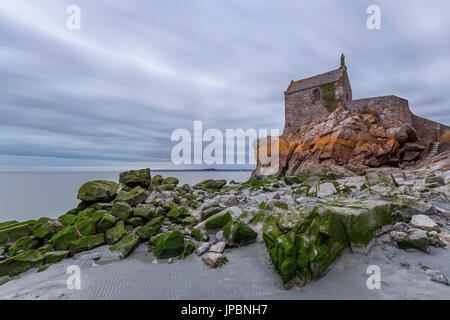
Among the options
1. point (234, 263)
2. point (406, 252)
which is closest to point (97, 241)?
point (234, 263)

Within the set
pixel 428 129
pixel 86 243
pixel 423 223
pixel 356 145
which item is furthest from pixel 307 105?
pixel 86 243

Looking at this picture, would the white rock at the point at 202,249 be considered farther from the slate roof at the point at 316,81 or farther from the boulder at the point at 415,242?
the slate roof at the point at 316,81

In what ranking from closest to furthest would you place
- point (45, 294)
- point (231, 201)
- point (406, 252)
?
point (45, 294)
point (406, 252)
point (231, 201)

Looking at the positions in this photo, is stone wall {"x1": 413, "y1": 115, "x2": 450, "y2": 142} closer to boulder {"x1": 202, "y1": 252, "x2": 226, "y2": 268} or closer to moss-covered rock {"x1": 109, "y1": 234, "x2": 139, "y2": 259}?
boulder {"x1": 202, "y1": 252, "x2": 226, "y2": 268}

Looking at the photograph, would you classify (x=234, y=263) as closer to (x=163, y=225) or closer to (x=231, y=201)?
(x=163, y=225)

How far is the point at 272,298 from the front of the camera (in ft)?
8.75

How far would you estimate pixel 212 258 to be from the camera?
145 inches

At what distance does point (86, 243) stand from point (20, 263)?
119cm

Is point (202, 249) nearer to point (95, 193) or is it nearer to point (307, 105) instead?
point (95, 193)

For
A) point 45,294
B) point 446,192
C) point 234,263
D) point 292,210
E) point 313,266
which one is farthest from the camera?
point 446,192

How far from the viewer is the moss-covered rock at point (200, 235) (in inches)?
190

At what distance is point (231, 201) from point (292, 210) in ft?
13.5

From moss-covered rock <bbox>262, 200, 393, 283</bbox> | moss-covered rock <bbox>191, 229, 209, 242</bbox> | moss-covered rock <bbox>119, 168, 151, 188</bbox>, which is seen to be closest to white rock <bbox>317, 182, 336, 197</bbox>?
moss-covered rock <bbox>262, 200, 393, 283</bbox>

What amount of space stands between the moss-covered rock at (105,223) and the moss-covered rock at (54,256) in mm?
997
